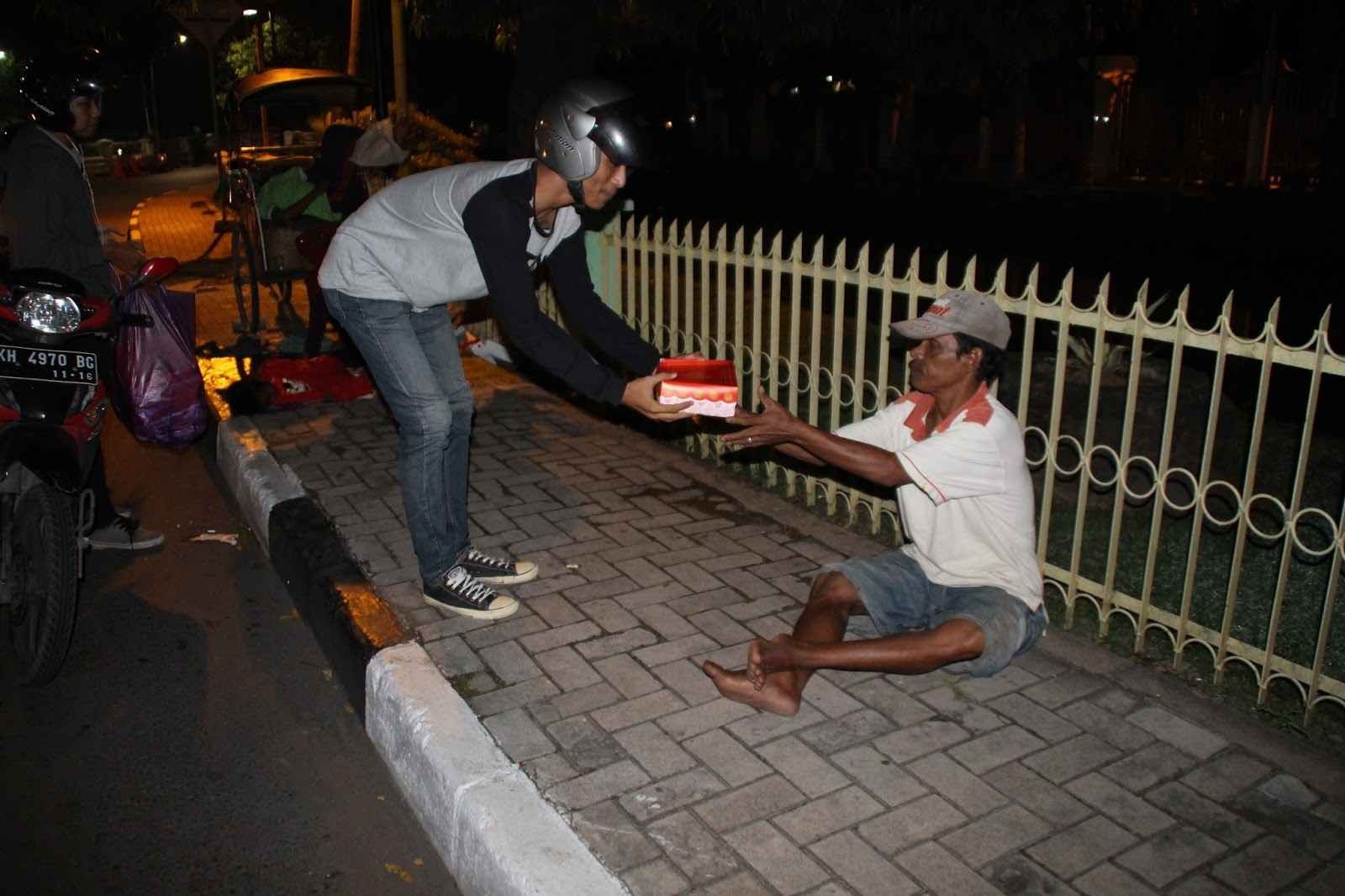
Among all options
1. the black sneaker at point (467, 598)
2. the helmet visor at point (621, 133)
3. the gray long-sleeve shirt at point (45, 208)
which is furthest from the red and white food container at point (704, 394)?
the gray long-sleeve shirt at point (45, 208)

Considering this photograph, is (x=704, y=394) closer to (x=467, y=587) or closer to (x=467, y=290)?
(x=467, y=290)

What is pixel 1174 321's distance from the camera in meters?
3.91

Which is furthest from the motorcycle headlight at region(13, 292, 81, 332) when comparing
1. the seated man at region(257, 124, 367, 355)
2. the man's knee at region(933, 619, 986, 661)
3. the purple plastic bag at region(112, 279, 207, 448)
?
the seated man at region(257, 124, 367, 355)

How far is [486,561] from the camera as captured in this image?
181 inches

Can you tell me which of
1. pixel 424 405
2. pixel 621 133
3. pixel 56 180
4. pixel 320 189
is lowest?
pixel 424 405

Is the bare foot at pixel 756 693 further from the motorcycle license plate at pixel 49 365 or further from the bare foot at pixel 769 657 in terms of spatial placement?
the motorcycle license plate at pixel 49 365

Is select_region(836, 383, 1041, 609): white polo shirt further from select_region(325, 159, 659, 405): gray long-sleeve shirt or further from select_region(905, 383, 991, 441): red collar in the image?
select_region(325, 159, 659, 405): gray long-sleeve shirt

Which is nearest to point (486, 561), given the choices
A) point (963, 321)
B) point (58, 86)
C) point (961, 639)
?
point (961, 639)

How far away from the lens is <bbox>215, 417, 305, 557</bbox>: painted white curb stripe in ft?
18.2

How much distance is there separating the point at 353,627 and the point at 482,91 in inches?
1307

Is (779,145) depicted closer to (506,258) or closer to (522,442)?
(522,442)

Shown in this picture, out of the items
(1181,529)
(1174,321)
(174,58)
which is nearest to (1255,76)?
(1181,529)

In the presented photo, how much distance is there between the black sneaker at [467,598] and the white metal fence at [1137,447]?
1.74m

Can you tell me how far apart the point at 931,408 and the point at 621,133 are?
4.45 feet
